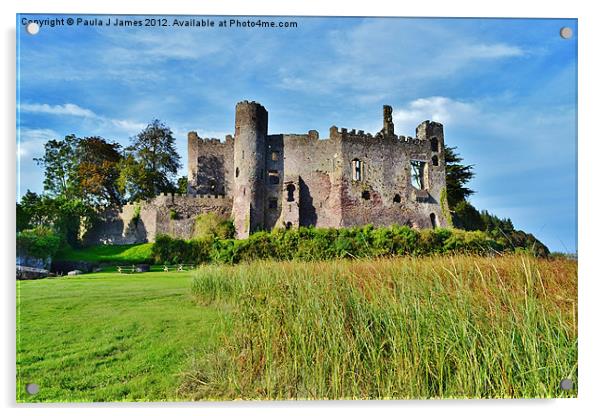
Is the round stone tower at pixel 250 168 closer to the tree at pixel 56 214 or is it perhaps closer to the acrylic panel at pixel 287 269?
the tree at pixel 56 214

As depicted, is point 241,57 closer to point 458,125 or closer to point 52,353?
point 458,125

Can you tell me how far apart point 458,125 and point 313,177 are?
11.1 meters

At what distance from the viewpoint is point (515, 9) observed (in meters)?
4.04

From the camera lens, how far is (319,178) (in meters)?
16.5

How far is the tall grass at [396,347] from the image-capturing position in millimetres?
3262

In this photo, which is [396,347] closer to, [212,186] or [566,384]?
[566,384]

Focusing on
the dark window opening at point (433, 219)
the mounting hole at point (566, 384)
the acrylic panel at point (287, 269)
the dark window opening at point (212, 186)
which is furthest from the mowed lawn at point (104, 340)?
the dark window opening at point (212, 186)

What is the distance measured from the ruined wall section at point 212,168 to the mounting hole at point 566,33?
13.5m

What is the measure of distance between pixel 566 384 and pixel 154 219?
9.47 metres

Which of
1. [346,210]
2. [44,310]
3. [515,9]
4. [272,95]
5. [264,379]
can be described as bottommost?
[264,379]

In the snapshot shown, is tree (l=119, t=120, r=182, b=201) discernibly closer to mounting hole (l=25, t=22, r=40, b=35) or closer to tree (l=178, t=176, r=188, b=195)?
tree (l=178, t=176, r=188, b=195)

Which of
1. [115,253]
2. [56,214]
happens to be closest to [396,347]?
[56,214]

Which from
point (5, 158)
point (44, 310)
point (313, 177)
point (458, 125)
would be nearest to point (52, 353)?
point (44, 310)

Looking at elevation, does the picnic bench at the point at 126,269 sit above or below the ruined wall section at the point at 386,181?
below
